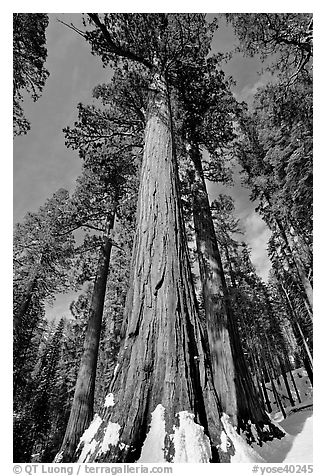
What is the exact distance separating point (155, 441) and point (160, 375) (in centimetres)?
34

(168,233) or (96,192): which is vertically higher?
(96,192)

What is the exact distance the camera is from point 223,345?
364cm

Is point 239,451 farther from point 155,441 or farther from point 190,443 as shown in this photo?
point 155,441

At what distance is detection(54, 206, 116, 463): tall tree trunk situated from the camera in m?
5.71

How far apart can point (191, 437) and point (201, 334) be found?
0.67 m

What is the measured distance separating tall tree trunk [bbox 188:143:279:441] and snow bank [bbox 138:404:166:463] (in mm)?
1466

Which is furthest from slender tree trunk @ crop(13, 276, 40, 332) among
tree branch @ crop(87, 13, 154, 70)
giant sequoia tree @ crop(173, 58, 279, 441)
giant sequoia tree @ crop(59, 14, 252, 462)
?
giant sequoia tree @ crop(59, 14, 252, 462)

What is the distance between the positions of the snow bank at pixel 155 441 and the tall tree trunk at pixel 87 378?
15.9ft

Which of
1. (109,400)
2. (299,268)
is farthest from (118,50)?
(299,268)

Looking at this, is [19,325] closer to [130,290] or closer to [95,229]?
[95,229]

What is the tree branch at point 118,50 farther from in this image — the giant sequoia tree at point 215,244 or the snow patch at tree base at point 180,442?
the snow patch at tree base at point 180,442

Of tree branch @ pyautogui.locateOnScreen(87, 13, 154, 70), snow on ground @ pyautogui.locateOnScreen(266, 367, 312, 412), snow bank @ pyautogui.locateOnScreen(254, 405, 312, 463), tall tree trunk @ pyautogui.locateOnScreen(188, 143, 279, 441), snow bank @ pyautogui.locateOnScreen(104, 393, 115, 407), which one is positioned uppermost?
tree branch @ pyautogui.locateOnScreen(87, 13, 154, 70)

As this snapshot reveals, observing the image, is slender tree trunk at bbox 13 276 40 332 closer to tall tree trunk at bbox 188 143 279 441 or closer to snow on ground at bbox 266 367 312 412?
tall tree trunk at bbox 188 143 279 441

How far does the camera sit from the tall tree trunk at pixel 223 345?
279cm
